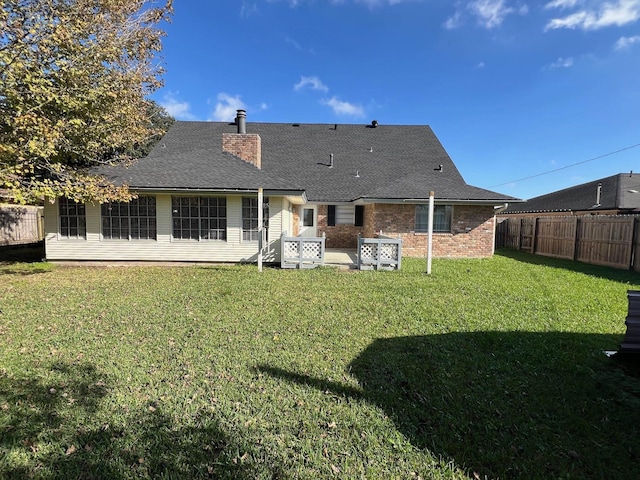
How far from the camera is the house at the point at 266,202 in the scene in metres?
11.2

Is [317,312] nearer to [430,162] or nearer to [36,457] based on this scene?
[36,457]

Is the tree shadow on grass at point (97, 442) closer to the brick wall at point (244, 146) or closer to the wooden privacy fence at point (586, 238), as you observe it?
the brick wall at point (244, 146)

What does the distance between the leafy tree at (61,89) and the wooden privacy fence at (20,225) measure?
1125cm

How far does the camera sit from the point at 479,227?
1373 centimetres

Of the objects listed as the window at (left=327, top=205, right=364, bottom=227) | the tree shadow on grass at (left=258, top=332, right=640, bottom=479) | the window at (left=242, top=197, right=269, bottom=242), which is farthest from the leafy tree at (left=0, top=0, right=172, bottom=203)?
the window at (left=327, top=205, right=364, bottom=227)

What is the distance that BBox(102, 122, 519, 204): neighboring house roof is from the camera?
11.2 m

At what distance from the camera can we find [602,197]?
Result: 19.7 meters

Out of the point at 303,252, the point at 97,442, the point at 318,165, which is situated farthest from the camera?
the point at 318,165

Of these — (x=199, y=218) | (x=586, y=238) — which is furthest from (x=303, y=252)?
(x=586, y=238)

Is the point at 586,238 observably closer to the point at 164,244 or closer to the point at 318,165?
the point at 318,165

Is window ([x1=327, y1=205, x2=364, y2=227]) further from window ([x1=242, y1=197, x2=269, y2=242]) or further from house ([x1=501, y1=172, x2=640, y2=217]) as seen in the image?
house ([x1=501, y1=172, x2=640, y2=217])

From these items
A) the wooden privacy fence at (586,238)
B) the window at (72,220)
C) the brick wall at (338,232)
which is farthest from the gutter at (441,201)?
the window at (72,220)

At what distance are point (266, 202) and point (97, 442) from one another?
9377 mm

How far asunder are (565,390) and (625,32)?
44.5 feet
